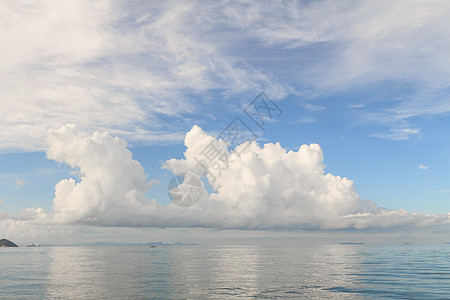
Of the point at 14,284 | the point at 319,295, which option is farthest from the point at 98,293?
the point at 319,295

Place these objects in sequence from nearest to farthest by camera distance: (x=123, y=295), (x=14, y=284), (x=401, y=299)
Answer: (x=401, y=299)
(x=123, y=295)
(x=14, y=284)

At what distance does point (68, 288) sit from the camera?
66.1 meters

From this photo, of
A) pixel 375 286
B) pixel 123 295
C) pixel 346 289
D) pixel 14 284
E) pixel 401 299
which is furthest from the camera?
pixel 14 284

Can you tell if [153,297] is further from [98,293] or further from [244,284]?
[244,284]

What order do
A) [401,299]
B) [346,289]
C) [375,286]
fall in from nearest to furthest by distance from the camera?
1. [401,299]
2. [346,289]
3. [375,286]

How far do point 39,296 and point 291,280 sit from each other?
162 ft

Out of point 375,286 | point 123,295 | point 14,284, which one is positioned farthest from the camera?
point 14,284

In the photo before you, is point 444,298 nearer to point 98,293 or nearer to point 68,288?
point 98,293

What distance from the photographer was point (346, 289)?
62.4 meters

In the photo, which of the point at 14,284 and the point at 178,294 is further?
the point at 14,284

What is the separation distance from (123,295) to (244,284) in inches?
962

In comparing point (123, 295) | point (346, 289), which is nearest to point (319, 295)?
point (346, 289)

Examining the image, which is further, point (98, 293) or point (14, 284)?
point (14, 284)

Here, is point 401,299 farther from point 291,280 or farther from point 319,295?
point 291,280
